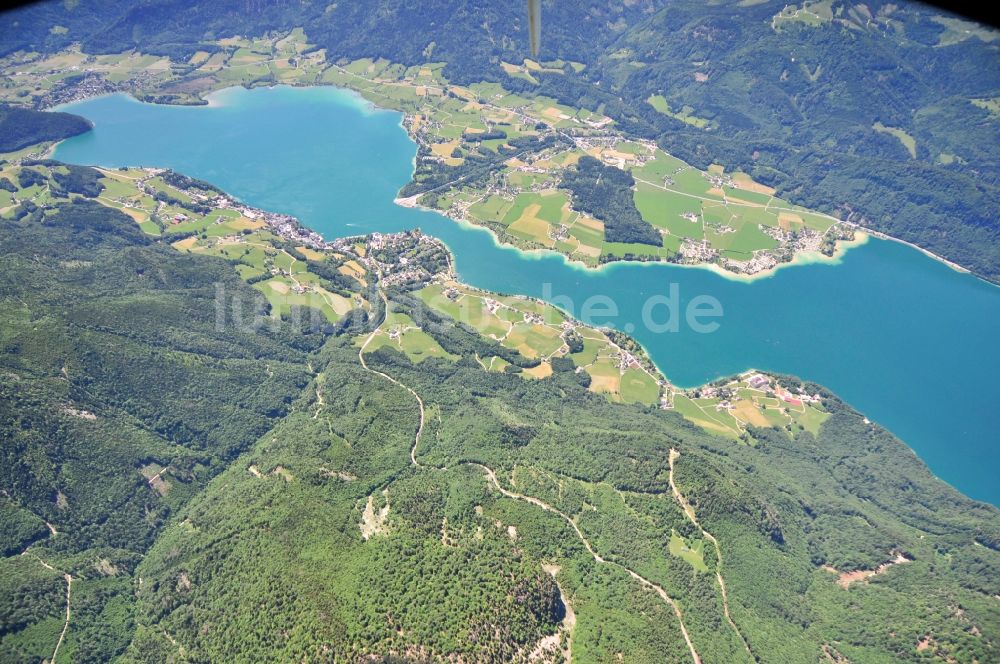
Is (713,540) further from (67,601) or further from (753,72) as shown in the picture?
(753,72)

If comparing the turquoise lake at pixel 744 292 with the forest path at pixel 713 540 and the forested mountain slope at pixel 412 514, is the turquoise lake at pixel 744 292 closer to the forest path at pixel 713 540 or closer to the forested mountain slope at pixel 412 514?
the forested mountain slope at pixel 412 514

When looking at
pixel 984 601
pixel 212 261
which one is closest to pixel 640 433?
pixel 984 601

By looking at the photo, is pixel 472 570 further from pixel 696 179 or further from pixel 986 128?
pixel 986 128

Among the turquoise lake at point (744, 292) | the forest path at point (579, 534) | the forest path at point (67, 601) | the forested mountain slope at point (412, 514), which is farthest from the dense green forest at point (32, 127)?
the forest path at point (579, 534)

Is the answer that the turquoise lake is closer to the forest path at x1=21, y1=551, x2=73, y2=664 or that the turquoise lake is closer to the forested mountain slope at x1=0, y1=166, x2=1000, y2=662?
the forested mountain slope at x1=0, y1=166, x2=1000, y2=662

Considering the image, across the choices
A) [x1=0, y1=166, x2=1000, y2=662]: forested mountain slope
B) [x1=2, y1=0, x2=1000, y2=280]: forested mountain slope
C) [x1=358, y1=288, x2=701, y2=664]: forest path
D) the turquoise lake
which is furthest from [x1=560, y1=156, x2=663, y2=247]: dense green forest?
[x1=358, y1=288, x2=701, y2=664]: forest path

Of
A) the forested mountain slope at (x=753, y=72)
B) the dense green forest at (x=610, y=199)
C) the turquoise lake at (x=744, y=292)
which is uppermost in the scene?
the forested mountain slope at (x=753, y=72)
